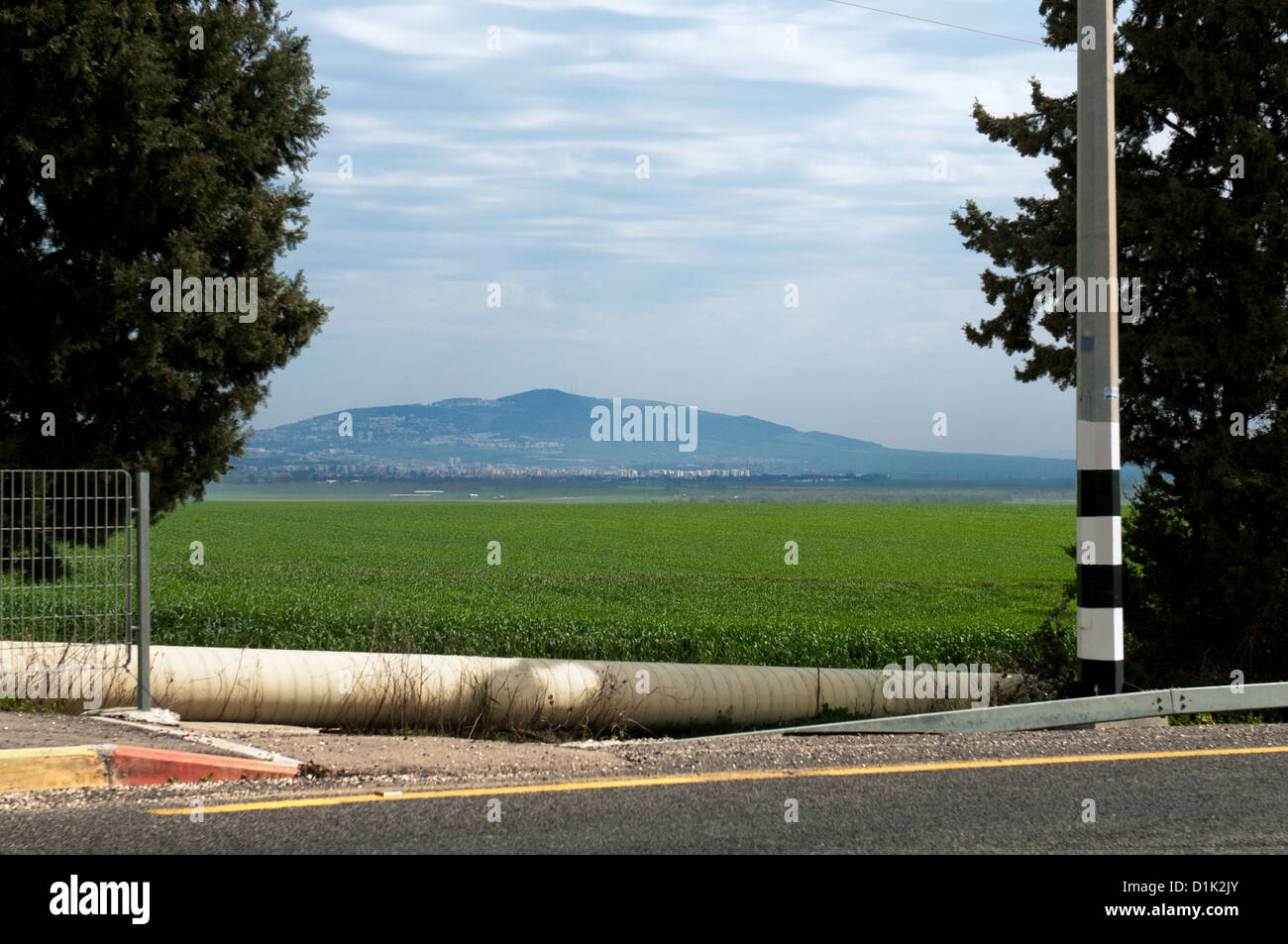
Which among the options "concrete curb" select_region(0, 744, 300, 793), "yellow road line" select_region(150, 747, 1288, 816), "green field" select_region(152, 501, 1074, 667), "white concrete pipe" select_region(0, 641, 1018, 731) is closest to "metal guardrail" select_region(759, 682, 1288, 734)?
"yellow road line" select_region(150, 747, 1288, 816)

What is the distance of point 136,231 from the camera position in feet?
44.1

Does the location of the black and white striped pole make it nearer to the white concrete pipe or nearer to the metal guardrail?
the metal guardrail

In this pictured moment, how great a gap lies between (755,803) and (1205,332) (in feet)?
27.0

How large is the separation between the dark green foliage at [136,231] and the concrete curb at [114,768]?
7.31m

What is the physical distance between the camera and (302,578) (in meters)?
29.2

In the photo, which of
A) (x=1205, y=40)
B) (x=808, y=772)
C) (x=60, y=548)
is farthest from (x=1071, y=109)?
(x=60, y=548)

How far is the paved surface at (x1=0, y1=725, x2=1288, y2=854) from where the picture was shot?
5141mm

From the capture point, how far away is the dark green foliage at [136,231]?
12.6 meters

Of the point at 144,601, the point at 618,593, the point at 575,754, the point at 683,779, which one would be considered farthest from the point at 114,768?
the point at 618,593

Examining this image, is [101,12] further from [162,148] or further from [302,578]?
[302,578]

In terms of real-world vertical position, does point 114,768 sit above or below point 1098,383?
below

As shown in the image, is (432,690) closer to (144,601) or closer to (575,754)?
(144,601)

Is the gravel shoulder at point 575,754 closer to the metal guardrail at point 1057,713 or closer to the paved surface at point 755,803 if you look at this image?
the paved surface at point 755,803

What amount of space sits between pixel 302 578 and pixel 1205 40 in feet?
81.1
